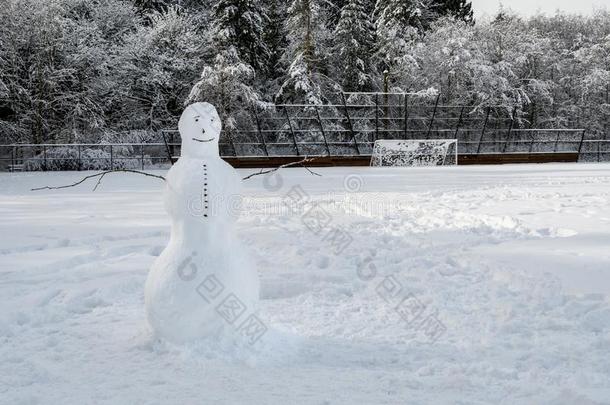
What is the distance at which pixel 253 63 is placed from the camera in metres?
28.7

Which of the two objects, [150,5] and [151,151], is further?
[150,5]

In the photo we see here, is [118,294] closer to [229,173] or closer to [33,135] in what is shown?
[229,173]

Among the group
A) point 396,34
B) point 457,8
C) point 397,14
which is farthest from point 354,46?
point 457,8

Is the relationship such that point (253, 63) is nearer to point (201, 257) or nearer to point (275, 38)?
point (275, 38)

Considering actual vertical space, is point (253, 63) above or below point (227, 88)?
above

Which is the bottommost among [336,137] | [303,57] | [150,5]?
[336,137]

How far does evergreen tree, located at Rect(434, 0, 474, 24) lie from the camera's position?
37472 millimetres

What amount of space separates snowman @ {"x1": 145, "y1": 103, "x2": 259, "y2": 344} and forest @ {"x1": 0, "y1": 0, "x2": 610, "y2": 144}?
2114 centimetres

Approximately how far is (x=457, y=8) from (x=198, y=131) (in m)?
38.4

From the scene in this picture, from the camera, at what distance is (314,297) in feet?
15.8

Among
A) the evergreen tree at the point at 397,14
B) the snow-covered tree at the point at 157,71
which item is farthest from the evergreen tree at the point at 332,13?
the snow-covered tree at the point at 157,71

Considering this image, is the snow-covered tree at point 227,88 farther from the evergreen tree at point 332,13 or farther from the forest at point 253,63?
the evergreen tree at point 332,13

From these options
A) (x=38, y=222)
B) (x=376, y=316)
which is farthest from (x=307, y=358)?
(x=38, y=222)

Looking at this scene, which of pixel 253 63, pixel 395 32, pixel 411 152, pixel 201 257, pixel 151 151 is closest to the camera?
pixel 201 257
